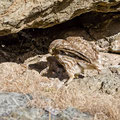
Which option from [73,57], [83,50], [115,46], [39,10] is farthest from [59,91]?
[115,46]

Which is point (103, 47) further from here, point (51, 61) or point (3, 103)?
point (3, 103)

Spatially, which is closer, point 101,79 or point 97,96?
point 97,96

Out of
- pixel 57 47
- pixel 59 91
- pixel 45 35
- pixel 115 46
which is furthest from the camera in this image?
pixel 45 35

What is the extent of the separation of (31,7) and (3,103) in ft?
5.53

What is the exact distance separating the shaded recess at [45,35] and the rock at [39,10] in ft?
2.47

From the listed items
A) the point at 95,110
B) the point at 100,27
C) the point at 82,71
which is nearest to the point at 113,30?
the point at 100,27

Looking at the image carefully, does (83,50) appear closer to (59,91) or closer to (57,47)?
(57,47)

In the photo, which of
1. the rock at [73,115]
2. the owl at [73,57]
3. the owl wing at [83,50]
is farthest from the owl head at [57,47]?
the rock at [73,115]

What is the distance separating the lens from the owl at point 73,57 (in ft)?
15.3

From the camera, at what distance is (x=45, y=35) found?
5.83 meters

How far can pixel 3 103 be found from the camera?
11.5 ft

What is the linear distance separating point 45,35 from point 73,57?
1328mm

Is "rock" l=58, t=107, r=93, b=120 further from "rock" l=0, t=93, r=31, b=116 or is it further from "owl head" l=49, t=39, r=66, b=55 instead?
"owl head" l=49, t=39, r=66, b=55

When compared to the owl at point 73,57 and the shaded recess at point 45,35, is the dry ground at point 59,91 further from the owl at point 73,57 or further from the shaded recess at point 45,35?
the shaded recess at point 45,35
